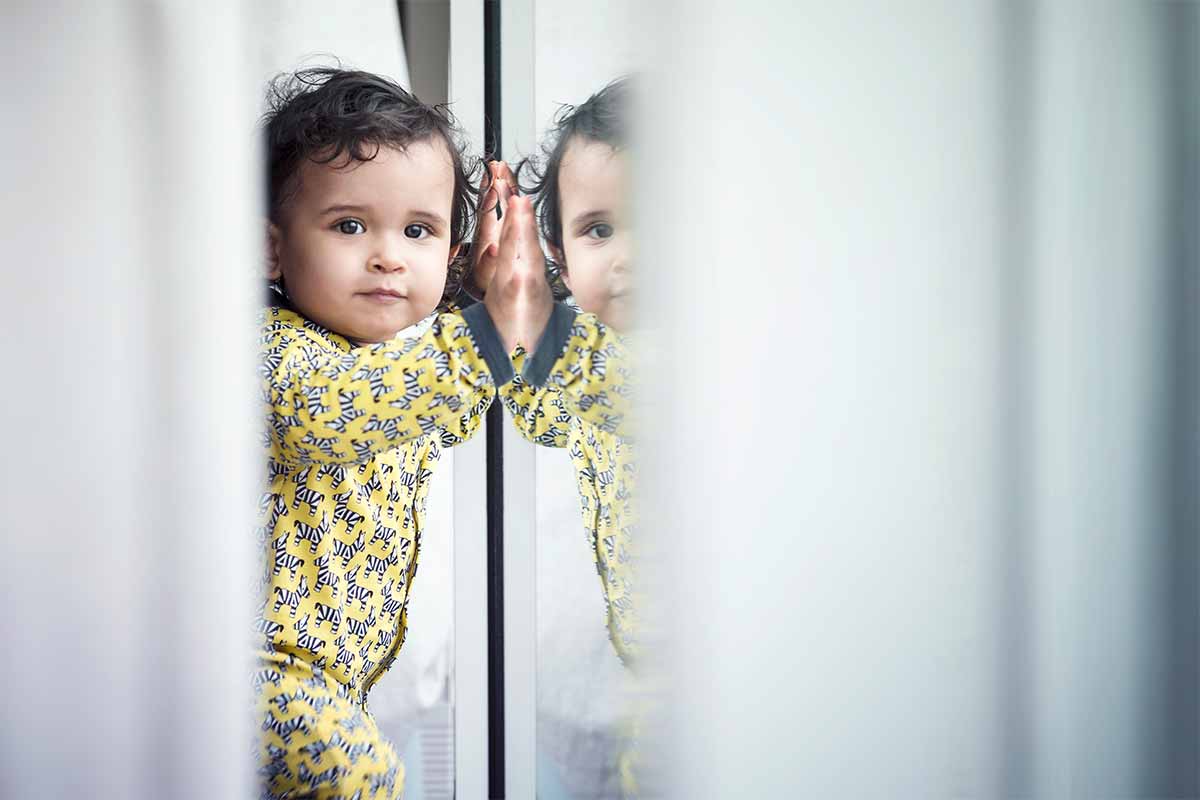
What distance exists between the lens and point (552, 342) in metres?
0.91

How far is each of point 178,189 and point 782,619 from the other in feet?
2.36

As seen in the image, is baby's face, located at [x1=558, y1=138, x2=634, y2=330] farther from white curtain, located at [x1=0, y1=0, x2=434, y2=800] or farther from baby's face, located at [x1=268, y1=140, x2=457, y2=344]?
white curtain, located at [x1=0, y1=0, x2=434, y2=800]

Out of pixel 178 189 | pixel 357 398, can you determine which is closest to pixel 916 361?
pixel 357 398

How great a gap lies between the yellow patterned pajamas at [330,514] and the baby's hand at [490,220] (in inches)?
2.9

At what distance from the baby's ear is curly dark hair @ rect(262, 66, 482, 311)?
0.01 meters

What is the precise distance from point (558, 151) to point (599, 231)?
0.39 feet

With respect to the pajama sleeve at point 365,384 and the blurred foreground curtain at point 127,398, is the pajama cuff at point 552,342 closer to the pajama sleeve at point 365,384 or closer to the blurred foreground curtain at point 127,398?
the pajama sleeve at point 365,384

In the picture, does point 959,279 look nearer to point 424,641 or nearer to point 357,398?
point 357,398

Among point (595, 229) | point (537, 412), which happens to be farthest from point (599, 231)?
point (537, 412)

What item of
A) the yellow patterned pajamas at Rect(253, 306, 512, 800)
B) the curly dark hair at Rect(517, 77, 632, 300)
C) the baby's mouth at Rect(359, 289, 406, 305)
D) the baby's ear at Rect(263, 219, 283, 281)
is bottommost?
the yellow patterned pajamas at Rect(253, 306, 512, 800)

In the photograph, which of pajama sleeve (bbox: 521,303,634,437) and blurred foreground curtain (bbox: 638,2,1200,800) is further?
pajama sleeve (bbox: 521,303,634,437)

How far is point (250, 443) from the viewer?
0.79 m

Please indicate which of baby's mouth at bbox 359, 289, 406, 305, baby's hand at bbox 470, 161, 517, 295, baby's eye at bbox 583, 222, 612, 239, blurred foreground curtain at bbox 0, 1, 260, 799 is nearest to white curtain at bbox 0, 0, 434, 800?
blurred foreground curtain at bbox 0, 1, 260, 799

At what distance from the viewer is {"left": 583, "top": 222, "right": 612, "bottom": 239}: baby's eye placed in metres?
0.91
